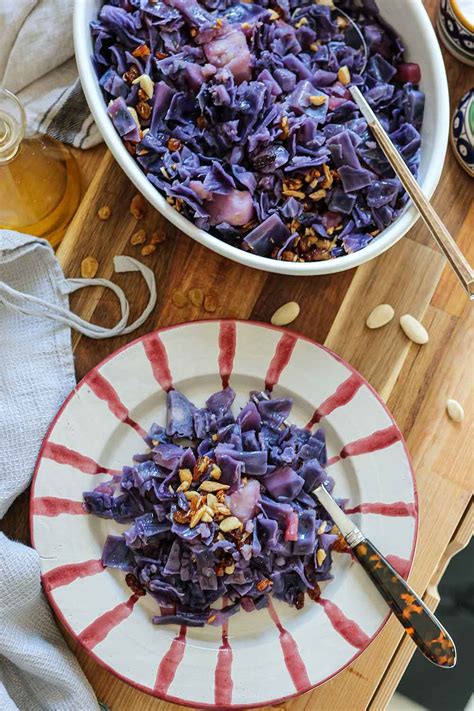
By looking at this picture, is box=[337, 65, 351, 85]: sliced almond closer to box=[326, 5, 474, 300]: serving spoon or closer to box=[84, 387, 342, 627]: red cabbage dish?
box=[326, 5, 474, 300]: serving spoon

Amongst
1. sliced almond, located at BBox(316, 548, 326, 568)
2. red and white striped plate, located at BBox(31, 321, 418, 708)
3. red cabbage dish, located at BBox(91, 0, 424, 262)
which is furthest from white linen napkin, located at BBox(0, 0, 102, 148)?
sliced almond, located at BBox(316, 548, 326, 568)

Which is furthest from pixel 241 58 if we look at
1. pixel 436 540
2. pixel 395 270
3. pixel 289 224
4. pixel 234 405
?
pixel 436 540

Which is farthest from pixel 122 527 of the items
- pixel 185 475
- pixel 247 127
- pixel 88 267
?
pixel 247 127

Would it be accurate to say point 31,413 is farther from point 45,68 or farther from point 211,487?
point 45,68

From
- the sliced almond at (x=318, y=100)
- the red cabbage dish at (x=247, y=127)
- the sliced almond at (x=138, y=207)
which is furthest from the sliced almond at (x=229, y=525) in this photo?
the sliced almond at (x=318, y=100)

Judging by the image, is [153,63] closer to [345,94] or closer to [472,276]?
[345,94]

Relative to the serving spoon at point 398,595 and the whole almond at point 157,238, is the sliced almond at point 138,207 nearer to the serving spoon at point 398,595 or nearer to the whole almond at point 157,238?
the whole almond at point 157,238
